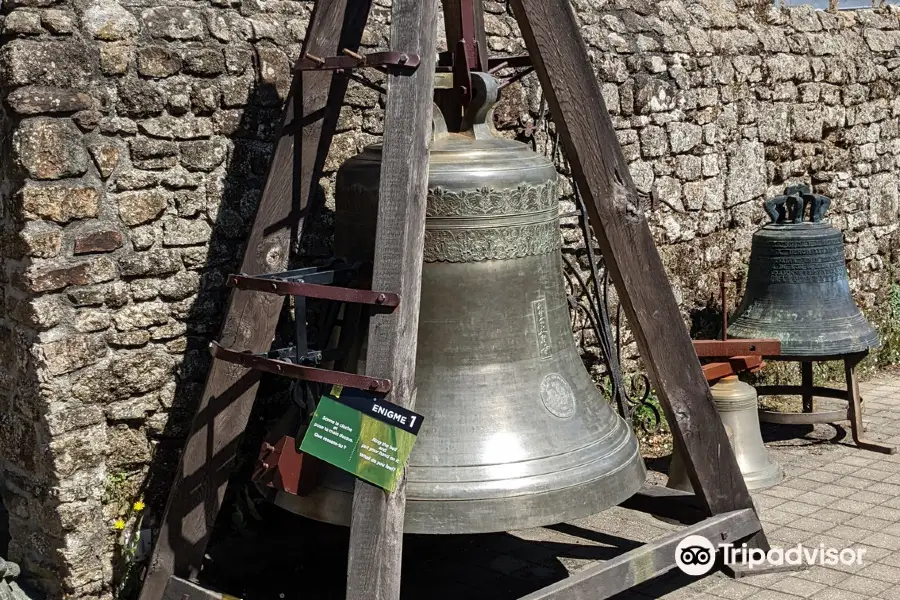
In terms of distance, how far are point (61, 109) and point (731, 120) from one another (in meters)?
3.98

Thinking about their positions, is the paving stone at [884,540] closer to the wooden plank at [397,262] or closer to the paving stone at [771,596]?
the paving stone at [771,596]

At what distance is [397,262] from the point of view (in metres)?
3.05

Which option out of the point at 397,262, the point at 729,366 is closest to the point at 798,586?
the point at 729,366

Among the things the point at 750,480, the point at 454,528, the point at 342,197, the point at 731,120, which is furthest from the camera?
the point at 731,120

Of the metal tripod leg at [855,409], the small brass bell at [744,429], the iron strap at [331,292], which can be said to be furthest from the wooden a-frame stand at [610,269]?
the metal tripod leg at [855,409]

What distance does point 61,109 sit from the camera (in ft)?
11.8

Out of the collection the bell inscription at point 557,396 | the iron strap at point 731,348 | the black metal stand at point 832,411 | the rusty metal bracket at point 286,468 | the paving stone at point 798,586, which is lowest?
the paving stone at point 798,586

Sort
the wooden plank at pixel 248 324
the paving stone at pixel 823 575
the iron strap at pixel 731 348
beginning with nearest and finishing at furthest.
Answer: the wooden plank at pixel 248 324, the paving stone at pixel 823 575, the iron strap at pixel 731 348

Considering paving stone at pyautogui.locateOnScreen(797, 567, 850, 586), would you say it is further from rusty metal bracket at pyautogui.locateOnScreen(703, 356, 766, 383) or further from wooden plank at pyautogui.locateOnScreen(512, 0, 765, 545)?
rusty metal bracket at pyautogui.locateOnScreen(703, 356, 766, 383)

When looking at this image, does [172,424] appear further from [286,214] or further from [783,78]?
[783,78]

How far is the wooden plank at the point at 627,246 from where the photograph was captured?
3574mm

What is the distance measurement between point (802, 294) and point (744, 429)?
96 centimetres

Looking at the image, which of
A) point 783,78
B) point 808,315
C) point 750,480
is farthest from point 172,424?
point 783,78

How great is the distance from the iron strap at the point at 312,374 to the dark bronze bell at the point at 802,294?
314 cm
